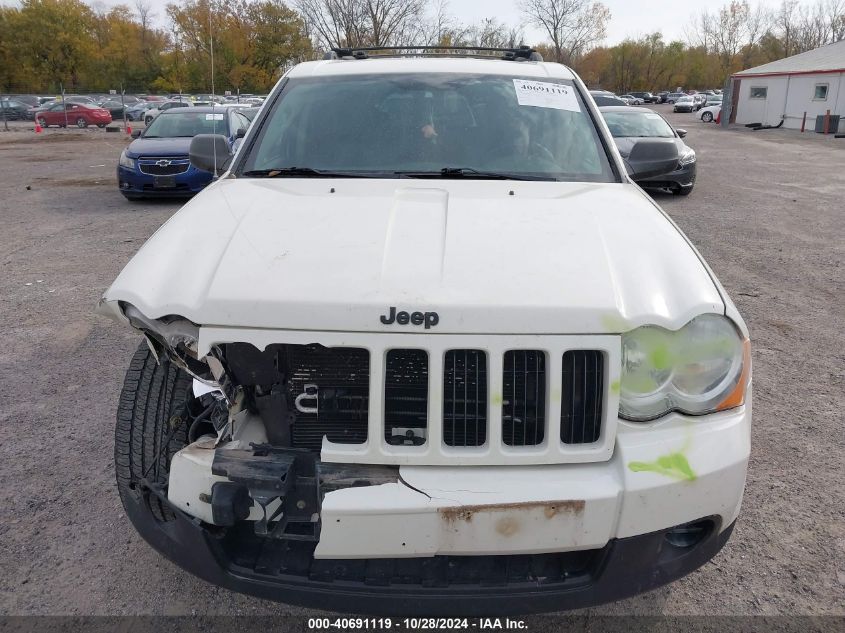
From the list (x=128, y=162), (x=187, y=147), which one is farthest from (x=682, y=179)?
(x=128, y=162)

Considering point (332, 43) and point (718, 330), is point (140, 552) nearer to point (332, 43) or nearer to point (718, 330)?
point (718, 330)

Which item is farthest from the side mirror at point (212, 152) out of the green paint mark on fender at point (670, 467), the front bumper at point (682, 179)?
the front bumper at point (682, 179)

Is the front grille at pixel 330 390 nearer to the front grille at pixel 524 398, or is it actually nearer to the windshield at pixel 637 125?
the front grille at pixel 524 398

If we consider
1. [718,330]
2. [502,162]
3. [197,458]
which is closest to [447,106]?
[502,162]

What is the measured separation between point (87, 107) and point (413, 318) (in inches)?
1464

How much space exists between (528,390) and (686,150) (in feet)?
35.8

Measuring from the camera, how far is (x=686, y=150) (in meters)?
11.5

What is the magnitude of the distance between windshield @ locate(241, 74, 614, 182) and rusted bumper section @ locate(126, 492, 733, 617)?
1688 mm

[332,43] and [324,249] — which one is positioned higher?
[332,43]

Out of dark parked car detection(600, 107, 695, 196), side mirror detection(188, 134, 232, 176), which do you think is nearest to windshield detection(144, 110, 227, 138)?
dark parked car detection(600, 107, 695, 196)

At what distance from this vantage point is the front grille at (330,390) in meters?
2.00

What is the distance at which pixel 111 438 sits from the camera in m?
3.51

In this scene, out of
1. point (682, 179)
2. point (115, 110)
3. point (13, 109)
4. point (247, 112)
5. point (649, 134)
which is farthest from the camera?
point (115, 110)

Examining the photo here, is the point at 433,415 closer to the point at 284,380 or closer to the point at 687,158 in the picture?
the point at 284,380
